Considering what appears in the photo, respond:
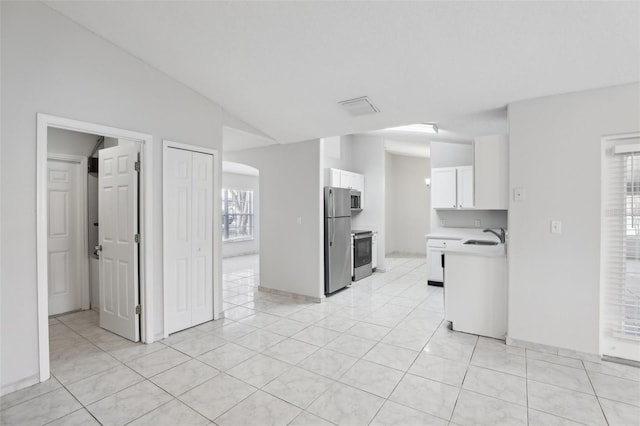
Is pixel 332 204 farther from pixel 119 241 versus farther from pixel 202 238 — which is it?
pixel 119 241

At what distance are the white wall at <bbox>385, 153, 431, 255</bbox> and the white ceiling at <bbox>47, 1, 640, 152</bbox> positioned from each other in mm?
5721

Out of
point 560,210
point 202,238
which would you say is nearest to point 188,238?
point 202,238

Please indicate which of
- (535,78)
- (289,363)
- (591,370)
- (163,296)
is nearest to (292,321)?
(289,363)

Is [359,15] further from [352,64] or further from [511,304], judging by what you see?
[511,304]

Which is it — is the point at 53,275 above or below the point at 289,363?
above

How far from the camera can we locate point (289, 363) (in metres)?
2.82

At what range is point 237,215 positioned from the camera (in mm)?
9375

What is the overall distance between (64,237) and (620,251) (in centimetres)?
621

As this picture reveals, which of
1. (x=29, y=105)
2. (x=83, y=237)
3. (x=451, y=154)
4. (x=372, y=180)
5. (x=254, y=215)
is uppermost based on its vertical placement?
(x=451, y=154)

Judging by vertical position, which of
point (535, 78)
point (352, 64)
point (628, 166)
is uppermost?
point (352, 64)

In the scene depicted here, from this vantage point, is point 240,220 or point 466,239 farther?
point 240,220

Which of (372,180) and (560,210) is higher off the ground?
(372,180)

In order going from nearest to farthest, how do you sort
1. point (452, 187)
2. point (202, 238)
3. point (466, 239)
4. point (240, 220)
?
point (202, 238), point (466, 239), point (452, 187), point (240, 220)

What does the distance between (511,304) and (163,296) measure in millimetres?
3615
